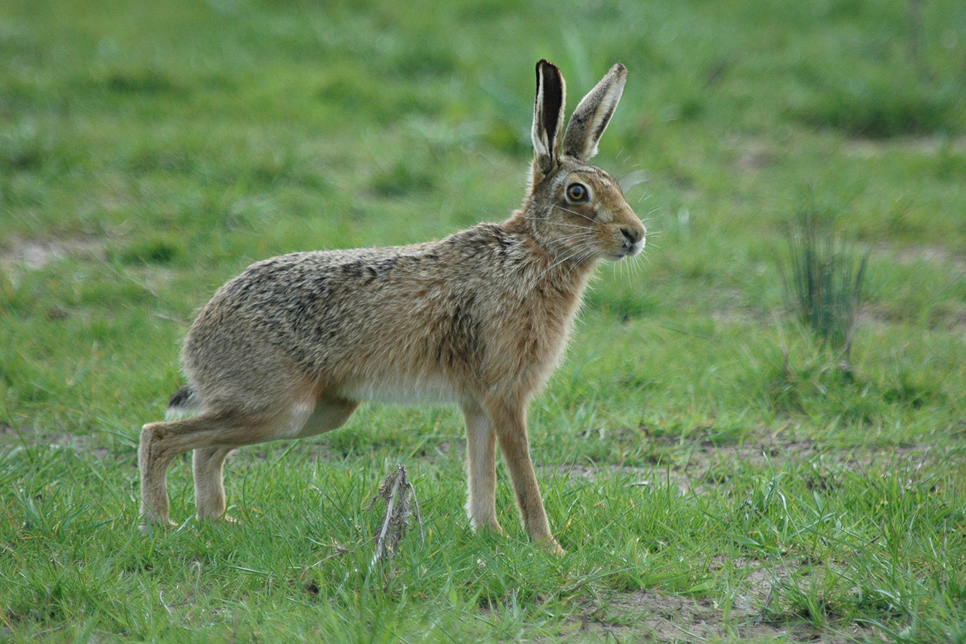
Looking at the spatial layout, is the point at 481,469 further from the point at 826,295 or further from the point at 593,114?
the point at 826,295

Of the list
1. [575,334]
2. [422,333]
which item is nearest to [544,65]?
[422,333]

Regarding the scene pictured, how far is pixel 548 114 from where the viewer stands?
390cm

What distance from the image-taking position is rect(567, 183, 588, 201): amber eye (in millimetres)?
3939

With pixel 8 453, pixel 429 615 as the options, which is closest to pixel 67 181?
pixel 8 453

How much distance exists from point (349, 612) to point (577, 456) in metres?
1.70

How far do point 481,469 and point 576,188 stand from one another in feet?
3.95

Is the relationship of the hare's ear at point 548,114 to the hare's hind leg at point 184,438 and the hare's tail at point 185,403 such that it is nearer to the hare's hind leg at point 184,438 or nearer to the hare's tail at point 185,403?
the hare's hind leg at point 184,438

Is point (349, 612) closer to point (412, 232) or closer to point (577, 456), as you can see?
point (577, 456)

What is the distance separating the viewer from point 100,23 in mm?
10664

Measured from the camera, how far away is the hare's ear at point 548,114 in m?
3.77

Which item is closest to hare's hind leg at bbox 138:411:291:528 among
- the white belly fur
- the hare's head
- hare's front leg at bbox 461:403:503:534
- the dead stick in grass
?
the white belly fur

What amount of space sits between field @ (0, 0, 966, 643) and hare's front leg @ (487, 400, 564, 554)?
9 centimetres

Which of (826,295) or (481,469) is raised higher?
(826,295)

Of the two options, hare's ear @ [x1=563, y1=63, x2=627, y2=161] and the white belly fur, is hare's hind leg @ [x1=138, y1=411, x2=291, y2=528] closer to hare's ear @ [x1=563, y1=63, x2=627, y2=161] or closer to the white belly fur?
the white belly fur
